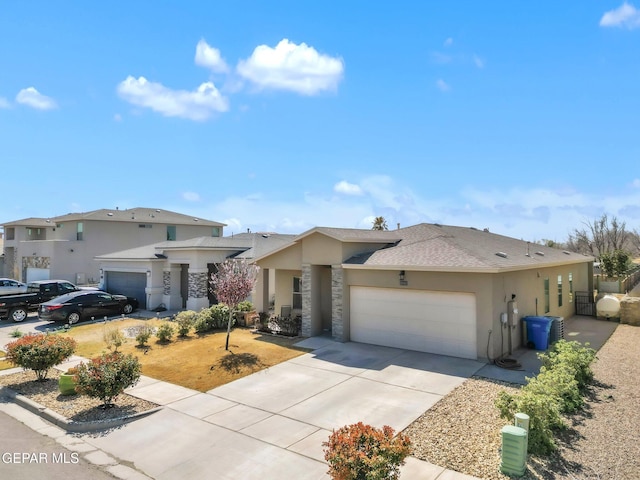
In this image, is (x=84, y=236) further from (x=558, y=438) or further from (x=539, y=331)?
(x=558, y=438)

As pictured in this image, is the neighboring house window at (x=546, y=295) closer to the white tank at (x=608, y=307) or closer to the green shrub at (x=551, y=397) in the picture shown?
the white tank at (x=608, y=307)

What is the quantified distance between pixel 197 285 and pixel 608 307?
21250 millimetres

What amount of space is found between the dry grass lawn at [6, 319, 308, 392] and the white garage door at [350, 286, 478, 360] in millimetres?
2758

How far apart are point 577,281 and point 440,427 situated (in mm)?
18680

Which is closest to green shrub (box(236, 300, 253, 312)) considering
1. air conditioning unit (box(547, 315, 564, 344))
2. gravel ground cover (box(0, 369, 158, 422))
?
gravel ground cover (box(0, 369, 158, 422))

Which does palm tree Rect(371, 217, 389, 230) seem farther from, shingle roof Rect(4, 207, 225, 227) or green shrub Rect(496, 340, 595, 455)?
green shrub Rect(496, 340, 595, 455)

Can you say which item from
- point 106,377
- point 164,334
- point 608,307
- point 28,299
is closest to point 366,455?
point 106,377

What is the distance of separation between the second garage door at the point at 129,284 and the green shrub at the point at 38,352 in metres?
13.4

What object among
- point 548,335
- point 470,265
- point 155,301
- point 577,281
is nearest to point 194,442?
point 470,265

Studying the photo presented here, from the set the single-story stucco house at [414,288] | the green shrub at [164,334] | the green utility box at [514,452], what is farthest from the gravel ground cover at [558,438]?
the green shrub at [164,334]

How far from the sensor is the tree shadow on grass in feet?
39.4

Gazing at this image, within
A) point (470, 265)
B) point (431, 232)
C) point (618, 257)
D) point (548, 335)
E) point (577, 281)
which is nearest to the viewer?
point (470, 265)

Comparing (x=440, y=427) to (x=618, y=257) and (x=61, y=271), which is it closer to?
(x=618, y=257)

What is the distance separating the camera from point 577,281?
2191cm
